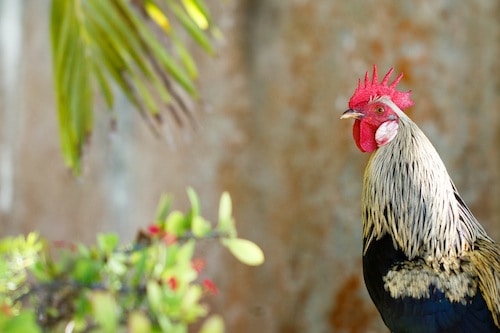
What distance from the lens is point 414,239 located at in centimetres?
161

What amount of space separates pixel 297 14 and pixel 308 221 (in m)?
0.90

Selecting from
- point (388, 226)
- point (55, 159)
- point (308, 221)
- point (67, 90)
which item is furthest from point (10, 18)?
point (388, 226)

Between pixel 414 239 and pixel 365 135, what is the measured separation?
221mm

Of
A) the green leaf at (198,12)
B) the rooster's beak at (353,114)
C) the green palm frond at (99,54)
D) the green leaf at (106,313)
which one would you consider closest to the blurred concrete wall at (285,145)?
the green leaf at (198,12)

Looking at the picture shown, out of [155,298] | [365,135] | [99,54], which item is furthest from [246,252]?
[99,54]

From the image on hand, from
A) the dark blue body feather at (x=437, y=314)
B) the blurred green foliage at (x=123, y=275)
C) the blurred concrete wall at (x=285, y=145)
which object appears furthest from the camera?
the blurred concrete wall at (x=285, y=145)

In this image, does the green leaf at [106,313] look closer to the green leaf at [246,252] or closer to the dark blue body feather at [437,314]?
the dark blue body feather at [437,314]

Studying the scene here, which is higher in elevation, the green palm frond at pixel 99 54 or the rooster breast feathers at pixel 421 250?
the green palm frond at pixel 99 54

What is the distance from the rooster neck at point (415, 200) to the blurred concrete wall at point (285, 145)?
5.96ft

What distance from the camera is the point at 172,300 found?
1772 millimetres

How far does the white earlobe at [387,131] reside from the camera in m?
1.63

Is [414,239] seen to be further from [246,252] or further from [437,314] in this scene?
[246,252]

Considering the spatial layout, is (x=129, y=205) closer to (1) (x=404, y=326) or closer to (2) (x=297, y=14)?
(2) (x=297, y=14)

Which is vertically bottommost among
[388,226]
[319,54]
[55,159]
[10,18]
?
[388,226]
